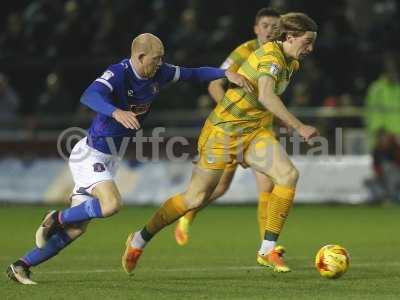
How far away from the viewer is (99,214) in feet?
29.2

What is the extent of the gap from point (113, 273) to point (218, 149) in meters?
1.42

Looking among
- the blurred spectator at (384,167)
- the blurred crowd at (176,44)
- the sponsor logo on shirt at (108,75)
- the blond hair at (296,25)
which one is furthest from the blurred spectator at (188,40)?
the sponsor logo on shirt at (108,75)

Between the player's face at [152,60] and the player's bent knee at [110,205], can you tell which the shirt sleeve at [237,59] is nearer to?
the player's face at [152,60]

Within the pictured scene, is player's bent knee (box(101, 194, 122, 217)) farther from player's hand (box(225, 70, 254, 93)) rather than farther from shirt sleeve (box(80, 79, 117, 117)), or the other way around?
player's hand (box(225, 70, 254, 93))

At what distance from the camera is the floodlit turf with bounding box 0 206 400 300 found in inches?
336

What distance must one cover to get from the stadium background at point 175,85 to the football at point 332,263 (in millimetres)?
9130

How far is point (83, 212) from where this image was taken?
9.00 meters

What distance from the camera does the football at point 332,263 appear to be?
9219 millimetres

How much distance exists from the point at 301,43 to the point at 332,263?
1916mm

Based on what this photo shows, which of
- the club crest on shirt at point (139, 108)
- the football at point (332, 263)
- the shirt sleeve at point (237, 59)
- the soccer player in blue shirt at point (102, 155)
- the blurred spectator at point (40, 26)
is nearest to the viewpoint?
the soccer player in blue shirt at point (102, 155)

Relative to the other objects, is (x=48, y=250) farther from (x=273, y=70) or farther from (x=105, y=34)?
(x=105, y=34)

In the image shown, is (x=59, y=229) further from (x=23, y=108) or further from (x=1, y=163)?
(x=23, y=108)

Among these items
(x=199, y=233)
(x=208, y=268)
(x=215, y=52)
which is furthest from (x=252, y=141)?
(x=215, y=52)

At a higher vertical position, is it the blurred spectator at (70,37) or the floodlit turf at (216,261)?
the blurred spectator at (70,37)
